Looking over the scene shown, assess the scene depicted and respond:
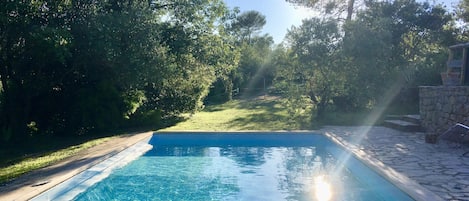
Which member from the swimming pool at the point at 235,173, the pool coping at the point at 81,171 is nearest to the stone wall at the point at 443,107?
the pool coping at the point at 81,171

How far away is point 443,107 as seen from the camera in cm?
875

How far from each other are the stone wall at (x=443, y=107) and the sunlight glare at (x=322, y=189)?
13.2 ft

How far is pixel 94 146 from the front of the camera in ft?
27.5

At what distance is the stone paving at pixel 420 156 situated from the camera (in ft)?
15.3

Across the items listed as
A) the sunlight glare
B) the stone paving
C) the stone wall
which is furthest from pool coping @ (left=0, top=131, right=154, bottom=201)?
the stone wall

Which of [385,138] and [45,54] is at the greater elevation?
[45,54]

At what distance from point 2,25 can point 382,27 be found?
13.2m

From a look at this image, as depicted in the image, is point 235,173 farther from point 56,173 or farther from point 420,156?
point 420,156

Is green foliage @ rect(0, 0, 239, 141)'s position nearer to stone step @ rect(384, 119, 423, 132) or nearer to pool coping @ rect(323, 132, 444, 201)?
pool coping @ rect(323, 132, 444, 201)

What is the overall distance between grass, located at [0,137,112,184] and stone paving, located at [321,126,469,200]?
6311 millimetres

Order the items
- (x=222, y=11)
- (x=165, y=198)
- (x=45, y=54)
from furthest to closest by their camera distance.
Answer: (x=222, y=11), (x=45, y=54), (x=165, y=198)

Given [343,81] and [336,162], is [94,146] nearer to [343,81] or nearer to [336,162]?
[336,162]

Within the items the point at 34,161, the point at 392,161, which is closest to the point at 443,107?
the point at 392,161

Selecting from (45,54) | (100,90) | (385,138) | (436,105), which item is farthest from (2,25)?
(436,105)
